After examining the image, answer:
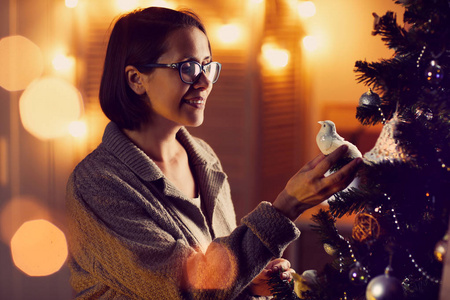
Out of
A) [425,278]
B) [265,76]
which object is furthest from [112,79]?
[265,76]

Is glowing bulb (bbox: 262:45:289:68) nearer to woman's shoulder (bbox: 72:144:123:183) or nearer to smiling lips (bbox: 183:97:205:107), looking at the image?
smiling lips (bbox: 183:97:205:107)

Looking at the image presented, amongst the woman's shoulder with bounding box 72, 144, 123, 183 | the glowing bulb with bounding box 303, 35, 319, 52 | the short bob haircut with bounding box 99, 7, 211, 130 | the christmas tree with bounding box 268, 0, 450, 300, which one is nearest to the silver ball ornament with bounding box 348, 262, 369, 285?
the christmas tree with bounding box 268, 0, 450, 300

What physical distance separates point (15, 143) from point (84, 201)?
1963mm

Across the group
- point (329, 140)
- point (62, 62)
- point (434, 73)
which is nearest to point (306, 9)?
point (62, 62)

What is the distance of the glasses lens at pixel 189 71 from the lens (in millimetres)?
1301

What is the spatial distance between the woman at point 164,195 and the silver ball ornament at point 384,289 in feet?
0.65

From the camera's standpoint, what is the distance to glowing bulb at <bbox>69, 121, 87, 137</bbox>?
2955 mm

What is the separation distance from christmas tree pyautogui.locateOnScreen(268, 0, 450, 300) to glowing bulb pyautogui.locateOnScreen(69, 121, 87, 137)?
233 cm

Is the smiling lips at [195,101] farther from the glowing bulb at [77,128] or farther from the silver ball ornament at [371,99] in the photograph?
the glowing bulb at [77,128]

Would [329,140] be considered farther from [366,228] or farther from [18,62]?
[18,62]

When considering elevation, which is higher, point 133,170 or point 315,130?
point 133,170

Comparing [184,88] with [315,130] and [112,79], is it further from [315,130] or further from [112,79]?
[315,130]

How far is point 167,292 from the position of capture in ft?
3.52

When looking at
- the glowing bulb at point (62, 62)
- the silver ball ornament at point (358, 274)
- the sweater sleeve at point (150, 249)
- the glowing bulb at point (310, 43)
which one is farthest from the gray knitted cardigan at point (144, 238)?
the glowing bulb at point (310, 43)
